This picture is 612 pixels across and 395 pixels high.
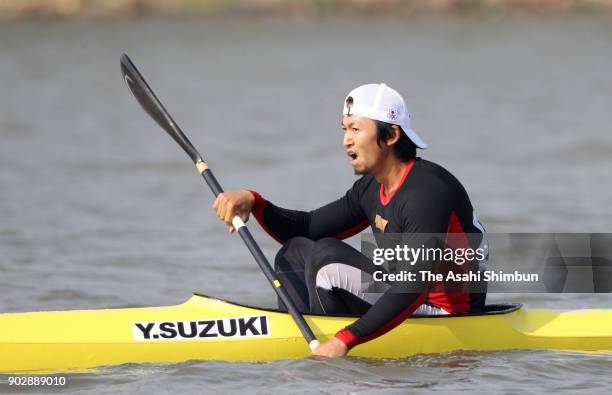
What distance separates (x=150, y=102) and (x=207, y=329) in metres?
1.86

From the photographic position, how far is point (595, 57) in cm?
3094

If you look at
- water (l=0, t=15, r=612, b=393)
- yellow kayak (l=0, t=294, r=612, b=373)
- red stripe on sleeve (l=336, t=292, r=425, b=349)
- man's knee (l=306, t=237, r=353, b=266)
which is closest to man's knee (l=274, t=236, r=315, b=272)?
man's knee (l=306, t=237, r=353, b=266)

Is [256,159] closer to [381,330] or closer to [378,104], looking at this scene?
[378,104]

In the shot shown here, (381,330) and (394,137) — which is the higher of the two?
(394,137)

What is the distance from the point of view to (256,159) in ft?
54.8

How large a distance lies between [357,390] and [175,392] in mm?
915

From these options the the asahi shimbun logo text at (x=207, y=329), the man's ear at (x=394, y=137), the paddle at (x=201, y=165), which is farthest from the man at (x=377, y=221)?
the the asahi shimbun logo text at (x=207, y=329)

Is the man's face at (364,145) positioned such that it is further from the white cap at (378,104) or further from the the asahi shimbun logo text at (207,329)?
the the asahi shimbun logo text at (207,329)

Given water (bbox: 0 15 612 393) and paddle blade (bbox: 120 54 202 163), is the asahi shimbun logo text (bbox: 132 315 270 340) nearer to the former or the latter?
water (bbox: 0 15 612 393)

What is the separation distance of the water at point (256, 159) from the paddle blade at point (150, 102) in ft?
5.45

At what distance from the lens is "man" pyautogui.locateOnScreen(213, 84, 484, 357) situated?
5812 mm

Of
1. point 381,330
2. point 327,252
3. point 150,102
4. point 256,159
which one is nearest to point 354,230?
point 327,252

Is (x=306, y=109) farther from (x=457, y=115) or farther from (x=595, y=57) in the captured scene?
(x=595, y=57)

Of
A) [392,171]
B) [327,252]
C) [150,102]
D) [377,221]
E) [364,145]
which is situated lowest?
[327,252]
